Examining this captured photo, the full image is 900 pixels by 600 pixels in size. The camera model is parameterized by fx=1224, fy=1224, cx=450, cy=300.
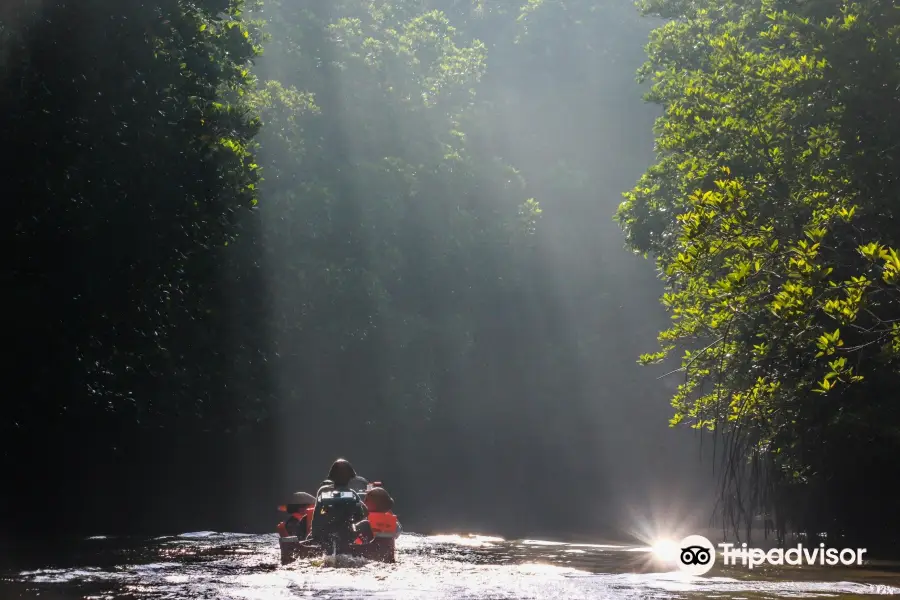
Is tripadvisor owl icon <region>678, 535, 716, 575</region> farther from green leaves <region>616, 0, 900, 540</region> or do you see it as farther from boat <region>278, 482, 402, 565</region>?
boat <region>278, 482, 402, 565</region>

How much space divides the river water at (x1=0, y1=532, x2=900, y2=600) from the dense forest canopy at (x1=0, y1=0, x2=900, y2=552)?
97.9 inches

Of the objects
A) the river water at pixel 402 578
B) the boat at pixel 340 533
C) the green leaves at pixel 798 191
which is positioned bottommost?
the river water at pixel 402 578

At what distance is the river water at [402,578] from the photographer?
1648 centimetres

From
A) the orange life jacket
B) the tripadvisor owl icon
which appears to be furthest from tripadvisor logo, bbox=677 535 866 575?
the orange life jacket

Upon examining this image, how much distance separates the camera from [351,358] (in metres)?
53.5

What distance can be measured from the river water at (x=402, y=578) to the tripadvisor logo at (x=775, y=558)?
674mm

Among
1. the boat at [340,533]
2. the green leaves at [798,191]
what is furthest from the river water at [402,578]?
the green leaves at [798,191]

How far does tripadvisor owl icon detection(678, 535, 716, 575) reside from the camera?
2162 centimetres

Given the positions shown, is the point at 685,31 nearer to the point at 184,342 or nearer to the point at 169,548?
the point at 184,342

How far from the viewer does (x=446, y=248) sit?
55844mm

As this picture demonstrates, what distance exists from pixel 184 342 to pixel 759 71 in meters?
16.2

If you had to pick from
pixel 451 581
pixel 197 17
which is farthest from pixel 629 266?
pixel 451 581

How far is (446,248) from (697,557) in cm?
3274

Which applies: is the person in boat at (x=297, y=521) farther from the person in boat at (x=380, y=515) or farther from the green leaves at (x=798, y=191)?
the green leaves at (x=798, y=191)
